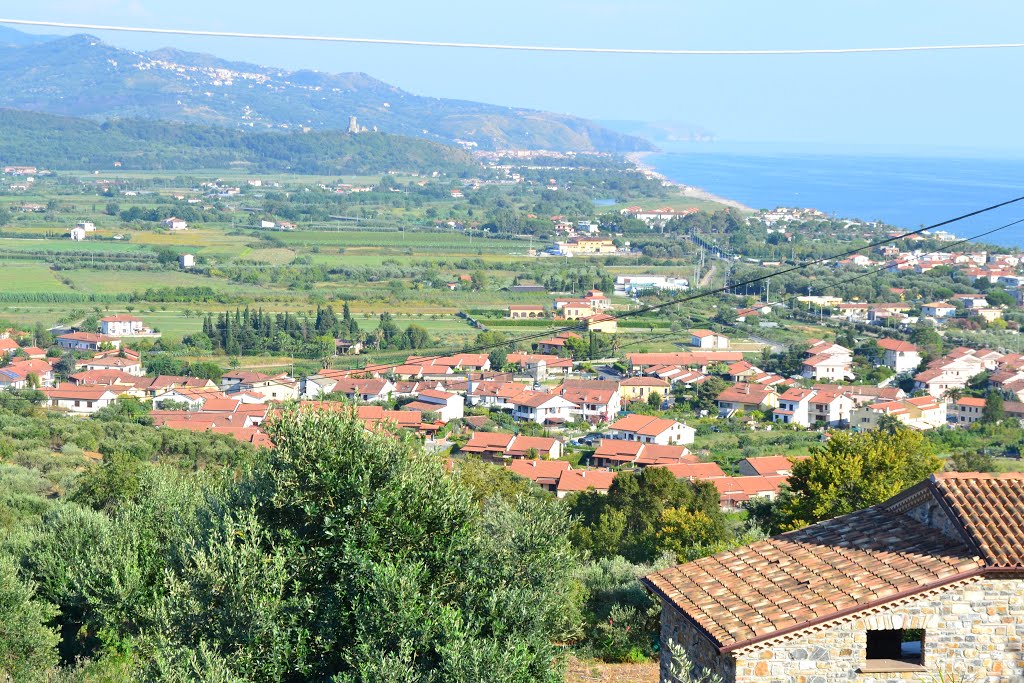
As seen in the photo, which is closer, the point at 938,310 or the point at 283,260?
the point at 938,310

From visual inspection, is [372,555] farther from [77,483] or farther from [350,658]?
[77,483]

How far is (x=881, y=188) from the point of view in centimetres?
12444

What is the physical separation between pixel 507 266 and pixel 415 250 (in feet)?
24.5

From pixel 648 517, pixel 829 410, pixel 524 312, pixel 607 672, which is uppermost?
pixel 607 672

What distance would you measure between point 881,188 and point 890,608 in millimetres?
125391

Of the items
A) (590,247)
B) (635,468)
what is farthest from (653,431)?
(590,247)

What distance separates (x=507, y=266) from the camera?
230 feet

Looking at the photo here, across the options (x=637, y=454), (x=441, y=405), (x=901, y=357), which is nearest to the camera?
(x=637, y=454)

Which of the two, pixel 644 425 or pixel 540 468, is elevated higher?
pixel 540 468

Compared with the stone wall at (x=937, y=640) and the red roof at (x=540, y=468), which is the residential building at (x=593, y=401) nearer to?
the red roof at (x=540, y=468)

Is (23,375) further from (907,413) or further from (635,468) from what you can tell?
(907,413)

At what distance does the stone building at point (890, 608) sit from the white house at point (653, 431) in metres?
24.0

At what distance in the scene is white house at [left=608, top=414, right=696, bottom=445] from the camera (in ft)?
98.5

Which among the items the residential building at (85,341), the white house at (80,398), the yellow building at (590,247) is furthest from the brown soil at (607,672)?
the yellow building at (590,247)
